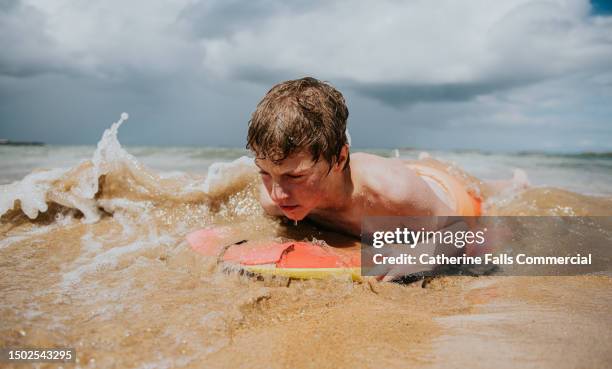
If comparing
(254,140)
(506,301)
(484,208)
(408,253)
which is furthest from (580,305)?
(484,208)

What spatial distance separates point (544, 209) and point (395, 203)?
2650 mm

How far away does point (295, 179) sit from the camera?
249cm

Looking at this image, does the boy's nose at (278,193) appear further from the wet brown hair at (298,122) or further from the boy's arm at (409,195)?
the boy's arm at (409,195)

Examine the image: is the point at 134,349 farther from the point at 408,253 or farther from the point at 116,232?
the point at 116,232

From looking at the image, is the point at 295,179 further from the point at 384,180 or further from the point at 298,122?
the point at 384,180

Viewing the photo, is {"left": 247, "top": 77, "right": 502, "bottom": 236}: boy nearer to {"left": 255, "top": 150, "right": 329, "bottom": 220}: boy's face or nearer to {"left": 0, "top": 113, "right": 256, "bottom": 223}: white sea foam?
{"left": 255, "top": 150, "right": 329, "bottom": 220}: boy's face

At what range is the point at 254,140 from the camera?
2.46 metres

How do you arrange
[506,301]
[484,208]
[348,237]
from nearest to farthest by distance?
1. [506,301]
2. [348,237]
3. [484,208]

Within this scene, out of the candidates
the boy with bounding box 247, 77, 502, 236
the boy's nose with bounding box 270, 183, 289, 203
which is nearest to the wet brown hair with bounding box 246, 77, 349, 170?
the boy with bounding box 247, 77, 502, 236

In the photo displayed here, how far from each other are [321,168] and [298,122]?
12.6 inches
